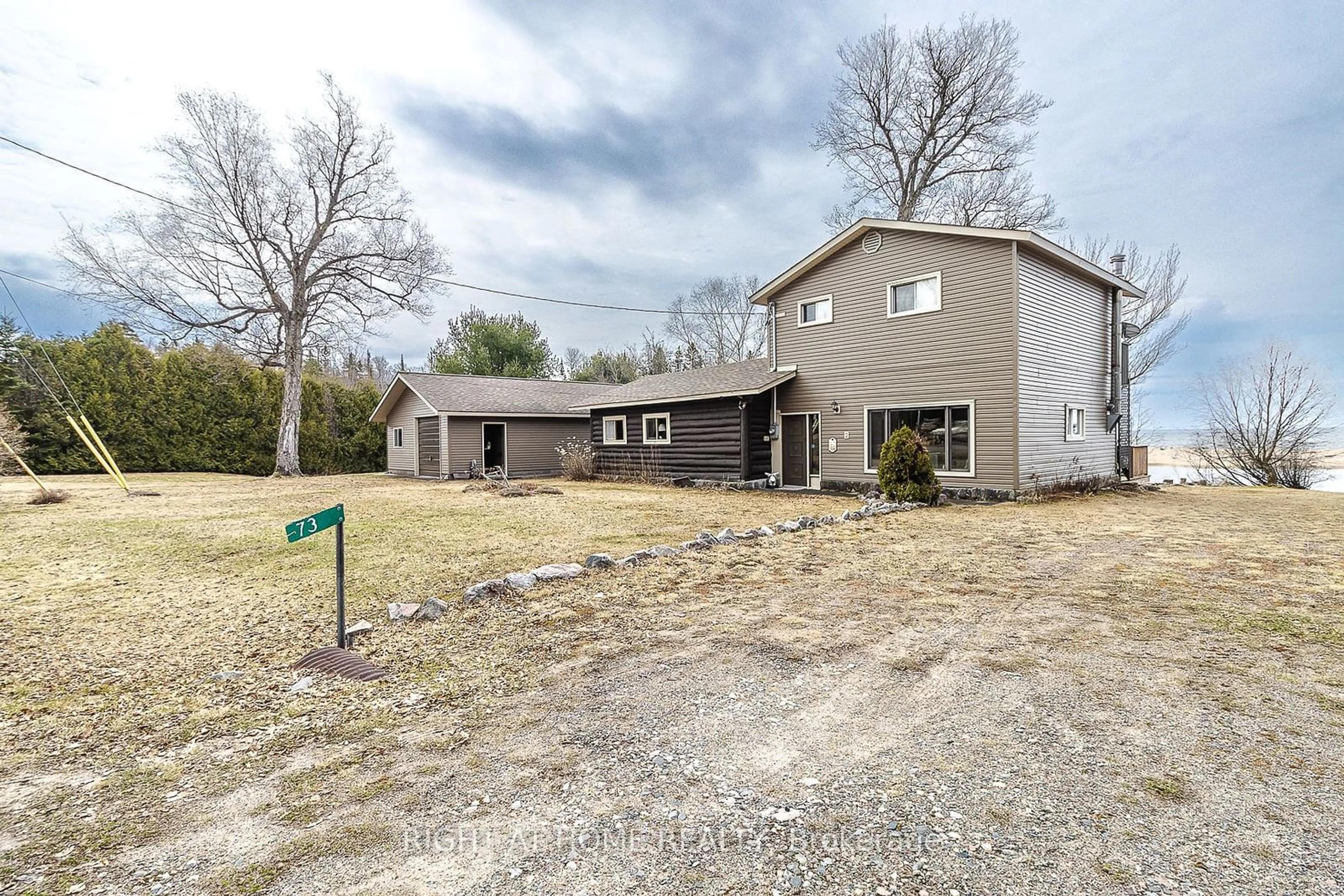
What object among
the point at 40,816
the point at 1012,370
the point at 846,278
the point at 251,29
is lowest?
the point at 40,816

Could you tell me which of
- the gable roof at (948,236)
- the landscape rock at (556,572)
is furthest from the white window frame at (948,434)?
the landscape rock at (556,572)

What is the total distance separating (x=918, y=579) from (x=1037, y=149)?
778 inches

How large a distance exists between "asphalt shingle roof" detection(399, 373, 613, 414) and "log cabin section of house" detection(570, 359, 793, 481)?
A: 1721 millimetres

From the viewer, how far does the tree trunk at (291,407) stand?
20.9 meters

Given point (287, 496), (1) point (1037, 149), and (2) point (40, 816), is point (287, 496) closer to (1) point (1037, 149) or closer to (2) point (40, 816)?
(2) point (40, 816)

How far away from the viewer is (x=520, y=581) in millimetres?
5215

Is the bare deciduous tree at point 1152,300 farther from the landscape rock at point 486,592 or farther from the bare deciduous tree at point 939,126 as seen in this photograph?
the landscape rock at point 486,592

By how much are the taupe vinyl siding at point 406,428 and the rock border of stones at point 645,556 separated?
50.3 feet

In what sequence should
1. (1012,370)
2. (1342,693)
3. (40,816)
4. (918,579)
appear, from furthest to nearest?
1. (1012,370)
2. (918,579)
3. (1342,693)
4. (40,816)

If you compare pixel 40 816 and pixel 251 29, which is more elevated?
pixel 251 29

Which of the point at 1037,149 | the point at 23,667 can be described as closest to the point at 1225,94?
the point at 1037,149

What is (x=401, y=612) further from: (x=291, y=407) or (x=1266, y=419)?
(x=1266, y=419)

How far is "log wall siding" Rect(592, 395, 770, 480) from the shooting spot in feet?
50.1

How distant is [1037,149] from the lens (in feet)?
62.1
